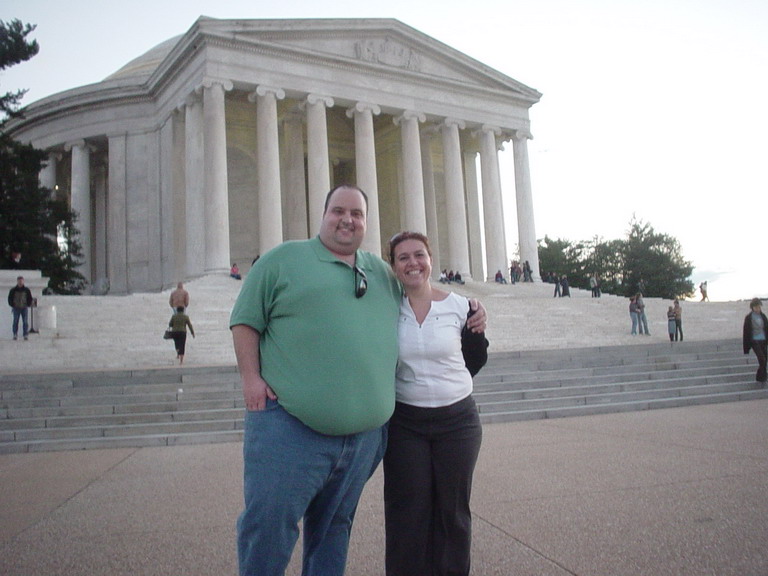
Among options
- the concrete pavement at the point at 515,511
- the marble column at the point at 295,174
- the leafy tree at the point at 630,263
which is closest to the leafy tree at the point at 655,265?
the leafy tree at the point at 630,263

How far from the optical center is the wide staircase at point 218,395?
41.6 ft

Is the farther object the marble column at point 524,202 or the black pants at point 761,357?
the marble column at point 524,202

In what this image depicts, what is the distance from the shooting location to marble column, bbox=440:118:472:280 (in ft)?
165

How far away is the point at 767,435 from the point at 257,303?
30.8ft

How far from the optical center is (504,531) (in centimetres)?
562

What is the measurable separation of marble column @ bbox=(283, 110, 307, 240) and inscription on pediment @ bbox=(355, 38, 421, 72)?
255 inches

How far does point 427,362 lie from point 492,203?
49.6 m

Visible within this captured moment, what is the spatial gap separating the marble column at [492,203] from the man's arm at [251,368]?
48463 millimetres

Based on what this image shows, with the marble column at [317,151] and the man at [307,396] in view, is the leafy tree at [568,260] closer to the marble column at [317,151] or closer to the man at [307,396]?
the marble column at [317,151]

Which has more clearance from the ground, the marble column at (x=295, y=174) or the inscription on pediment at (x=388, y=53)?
the inscription on pediment at (x=388, y=53)

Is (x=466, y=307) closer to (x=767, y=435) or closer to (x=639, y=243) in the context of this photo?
(x=767, y=435)

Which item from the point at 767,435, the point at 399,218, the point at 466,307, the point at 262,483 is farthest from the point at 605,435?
the point at 399,218

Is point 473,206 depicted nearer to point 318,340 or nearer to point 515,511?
point 515,511

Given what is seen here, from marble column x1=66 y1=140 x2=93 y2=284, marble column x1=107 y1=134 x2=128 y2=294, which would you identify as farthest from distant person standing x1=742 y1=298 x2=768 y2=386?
marble column x1=66 y1=140 x2=93 y2=284
